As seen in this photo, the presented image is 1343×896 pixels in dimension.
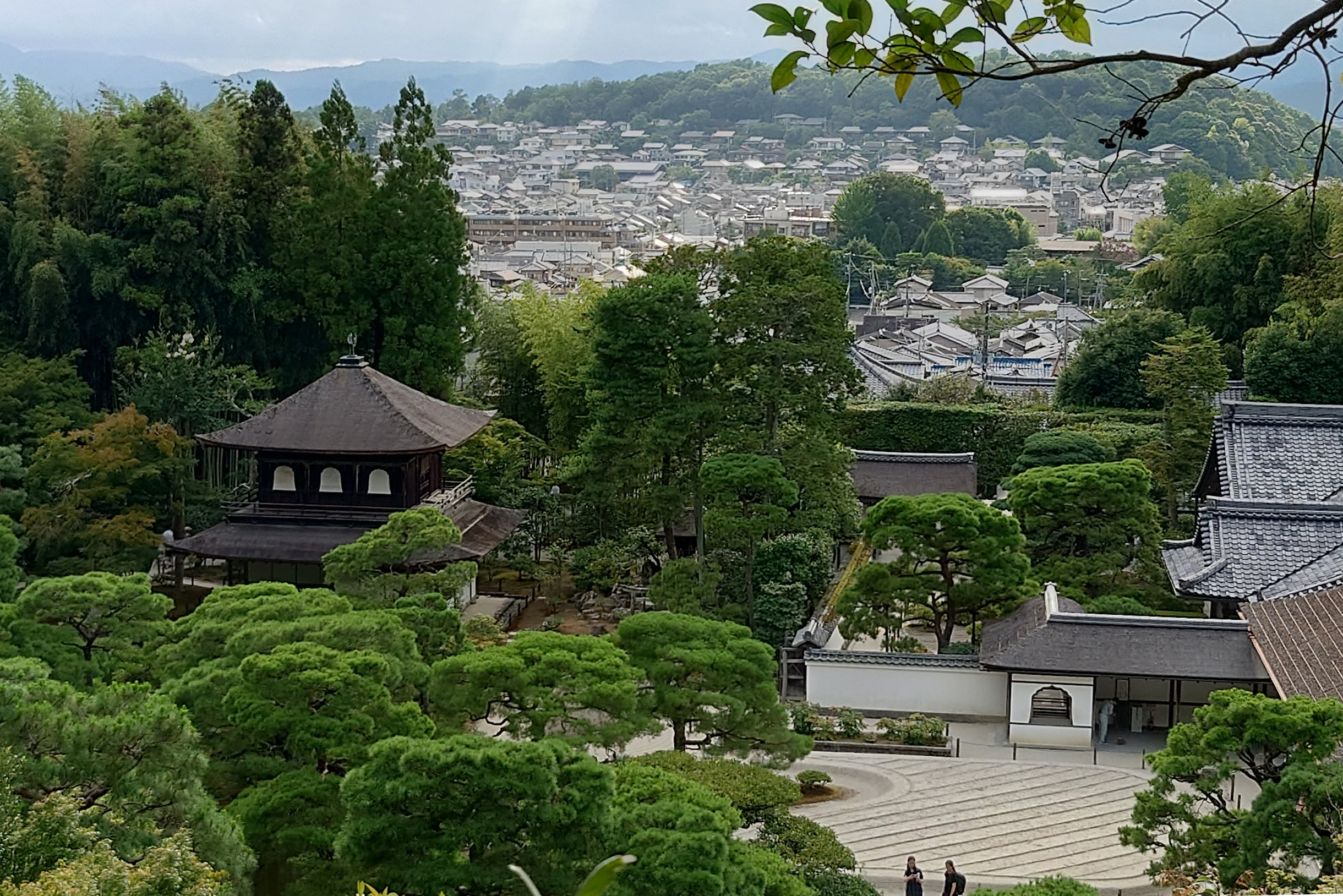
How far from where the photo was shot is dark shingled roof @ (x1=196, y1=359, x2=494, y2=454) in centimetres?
1905

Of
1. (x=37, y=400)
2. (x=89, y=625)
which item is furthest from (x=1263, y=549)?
(x=37, y=400)

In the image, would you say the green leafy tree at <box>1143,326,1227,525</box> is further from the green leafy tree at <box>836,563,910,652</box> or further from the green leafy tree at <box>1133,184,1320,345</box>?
the green leafy tree at <box>836,563,910,652</box>

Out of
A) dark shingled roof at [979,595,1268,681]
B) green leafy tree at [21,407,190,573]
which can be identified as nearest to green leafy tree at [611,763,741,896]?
dark shingled roof at [979,595,1268,681]

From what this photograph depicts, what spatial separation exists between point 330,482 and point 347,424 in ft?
2.59

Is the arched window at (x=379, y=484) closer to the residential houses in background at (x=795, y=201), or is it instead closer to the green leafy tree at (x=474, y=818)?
the residential houses in background at (x=795, y=201)

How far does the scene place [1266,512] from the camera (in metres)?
16.2

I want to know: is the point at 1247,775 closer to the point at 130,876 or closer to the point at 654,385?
the point at 130,876

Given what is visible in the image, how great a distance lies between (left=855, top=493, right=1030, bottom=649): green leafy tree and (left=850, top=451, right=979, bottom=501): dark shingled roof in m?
6.55

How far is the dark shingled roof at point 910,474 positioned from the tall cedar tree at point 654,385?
475 cm

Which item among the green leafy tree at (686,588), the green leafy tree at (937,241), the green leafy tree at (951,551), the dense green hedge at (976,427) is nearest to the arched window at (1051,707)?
the green leafy tree at (951,551)

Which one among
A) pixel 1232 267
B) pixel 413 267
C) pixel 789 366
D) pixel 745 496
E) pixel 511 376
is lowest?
pixel 745 496

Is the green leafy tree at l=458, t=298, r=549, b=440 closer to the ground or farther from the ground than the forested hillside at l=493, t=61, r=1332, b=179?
closer to the ground

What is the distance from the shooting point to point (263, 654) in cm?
1100

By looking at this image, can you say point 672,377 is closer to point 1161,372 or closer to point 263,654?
point 1161,372
